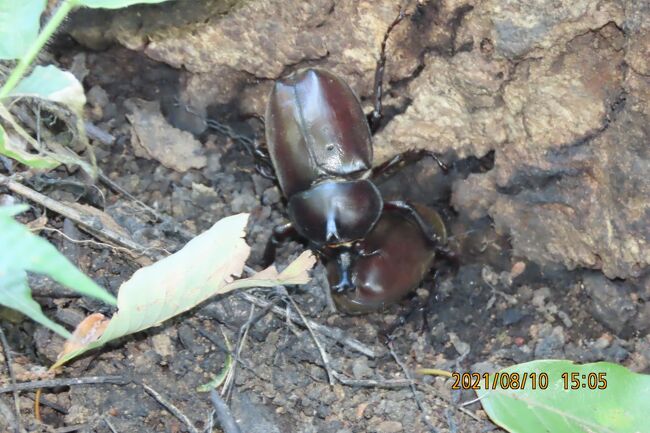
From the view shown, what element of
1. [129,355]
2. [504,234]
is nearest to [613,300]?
[504,234]

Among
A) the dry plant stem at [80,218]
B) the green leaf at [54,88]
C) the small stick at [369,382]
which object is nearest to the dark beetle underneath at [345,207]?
the small stick at [369,382]

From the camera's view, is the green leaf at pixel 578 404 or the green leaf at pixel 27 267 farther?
the green leaf at pixel 578 404

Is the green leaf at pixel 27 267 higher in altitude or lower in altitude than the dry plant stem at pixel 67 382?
higher

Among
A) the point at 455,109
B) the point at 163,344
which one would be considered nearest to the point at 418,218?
the point at 455,109

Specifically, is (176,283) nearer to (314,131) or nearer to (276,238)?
(276,238)

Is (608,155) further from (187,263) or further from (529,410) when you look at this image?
(187,263)

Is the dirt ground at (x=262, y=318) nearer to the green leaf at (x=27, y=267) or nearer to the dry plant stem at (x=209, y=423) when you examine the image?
the dry plant stem at (x=209, y=423)
